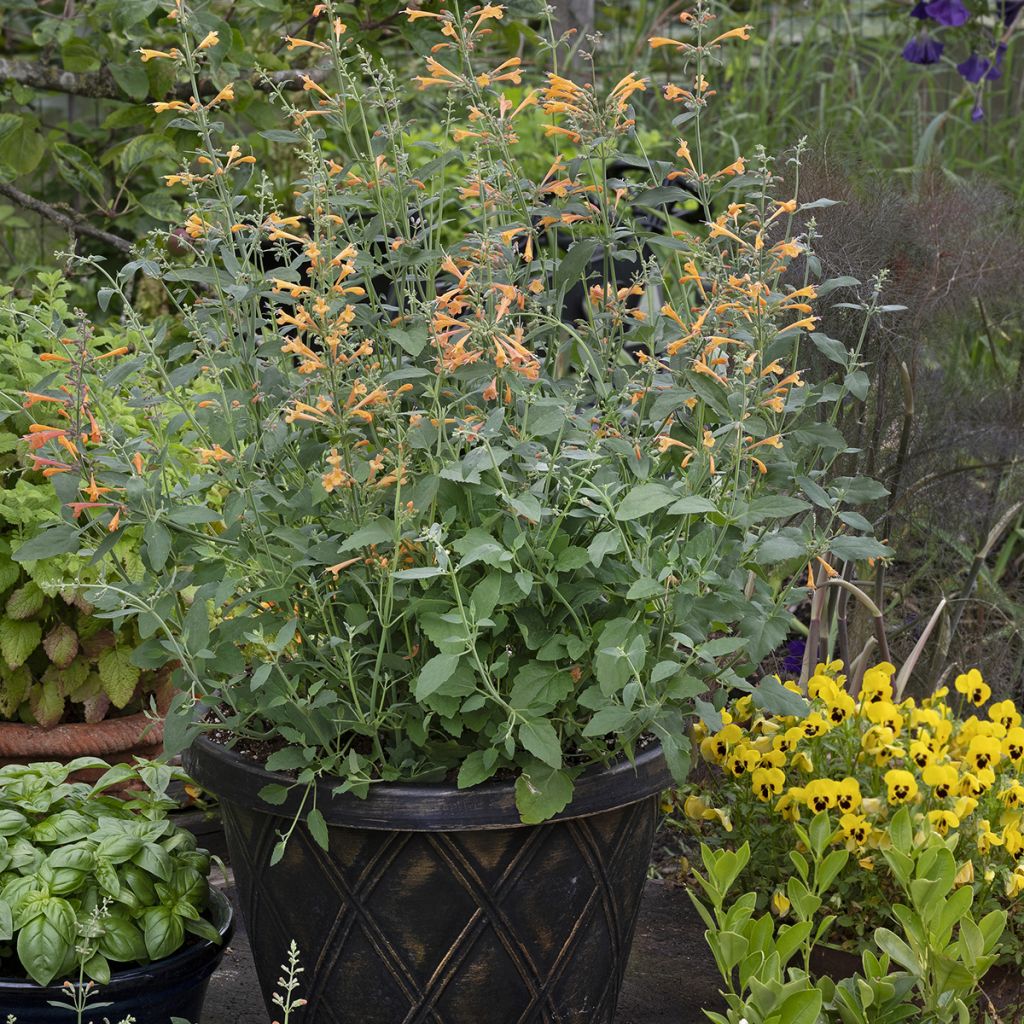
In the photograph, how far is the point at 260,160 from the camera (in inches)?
161

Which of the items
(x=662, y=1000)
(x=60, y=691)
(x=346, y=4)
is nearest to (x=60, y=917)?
(x=60, y=691)

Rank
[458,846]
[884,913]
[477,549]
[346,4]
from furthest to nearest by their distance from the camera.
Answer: [346,4] < [884,913] < [458,846] < [477,549]

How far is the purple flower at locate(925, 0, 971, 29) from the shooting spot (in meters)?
3.85

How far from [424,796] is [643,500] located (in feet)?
1.42

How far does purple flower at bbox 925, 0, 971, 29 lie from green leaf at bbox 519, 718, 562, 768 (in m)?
3.00

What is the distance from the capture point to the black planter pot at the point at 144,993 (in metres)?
1.71

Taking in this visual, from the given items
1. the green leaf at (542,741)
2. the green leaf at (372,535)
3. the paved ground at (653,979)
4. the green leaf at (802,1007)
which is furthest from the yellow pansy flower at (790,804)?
the green leaf at (372,535)

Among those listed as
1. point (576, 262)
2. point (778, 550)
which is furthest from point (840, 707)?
point (576, 262)

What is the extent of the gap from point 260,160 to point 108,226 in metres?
0.50

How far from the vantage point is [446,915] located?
1676 mm

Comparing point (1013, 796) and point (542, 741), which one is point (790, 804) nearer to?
point (1013, 796)

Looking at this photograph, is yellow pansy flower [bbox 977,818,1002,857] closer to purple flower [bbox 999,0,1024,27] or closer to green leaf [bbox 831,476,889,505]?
green leaf [bbox 831,476,889,505]

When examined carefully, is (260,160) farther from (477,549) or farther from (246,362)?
(477,549)

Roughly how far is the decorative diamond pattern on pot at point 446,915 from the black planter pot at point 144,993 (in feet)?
0.37
